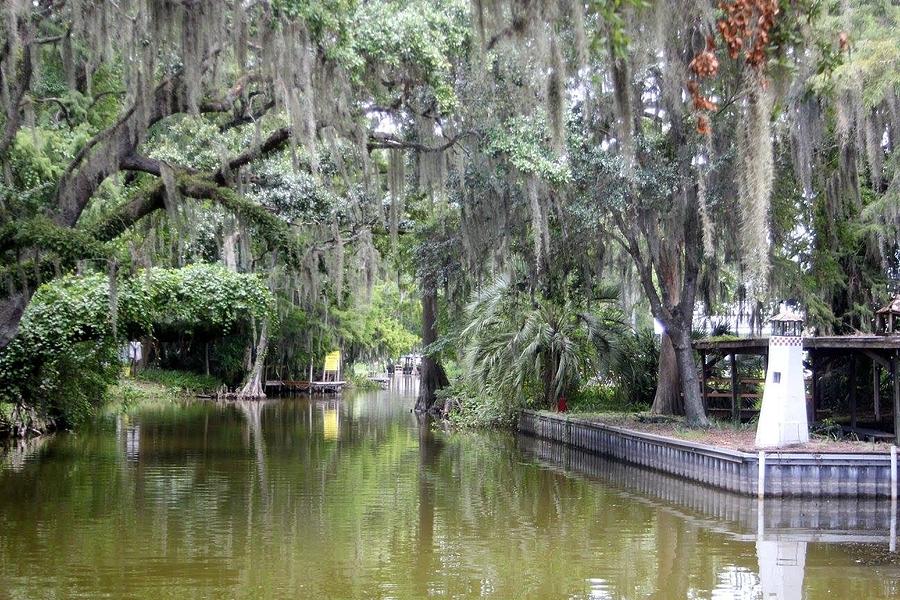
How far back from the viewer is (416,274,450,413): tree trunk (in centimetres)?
3128

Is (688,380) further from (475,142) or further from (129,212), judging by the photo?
(129,212)

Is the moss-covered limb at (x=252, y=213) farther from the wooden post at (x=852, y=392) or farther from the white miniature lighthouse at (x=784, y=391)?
the wooden post at (x=852, y=392)

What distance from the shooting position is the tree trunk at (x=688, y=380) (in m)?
18.7

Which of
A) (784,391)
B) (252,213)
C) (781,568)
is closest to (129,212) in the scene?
(252,213)

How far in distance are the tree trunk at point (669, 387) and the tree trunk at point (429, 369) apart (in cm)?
994

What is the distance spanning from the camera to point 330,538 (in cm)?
1062

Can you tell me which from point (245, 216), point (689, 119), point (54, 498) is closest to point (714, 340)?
point (689, 119)

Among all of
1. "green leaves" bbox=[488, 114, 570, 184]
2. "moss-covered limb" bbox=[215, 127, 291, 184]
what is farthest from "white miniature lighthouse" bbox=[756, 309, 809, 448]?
"moss-covered limb" bbox=[215, 127, 291, 184]

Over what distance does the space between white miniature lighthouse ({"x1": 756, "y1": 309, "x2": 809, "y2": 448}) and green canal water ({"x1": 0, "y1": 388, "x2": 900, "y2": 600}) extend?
4.22ft

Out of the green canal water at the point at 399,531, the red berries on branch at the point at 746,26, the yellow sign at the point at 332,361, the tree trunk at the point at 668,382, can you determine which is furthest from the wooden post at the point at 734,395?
the yellow sign at the point at 332,361

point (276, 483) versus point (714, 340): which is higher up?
point (714, 340)

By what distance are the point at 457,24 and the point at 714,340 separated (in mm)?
9312

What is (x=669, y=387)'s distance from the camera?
22.0 m

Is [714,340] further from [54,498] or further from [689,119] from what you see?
[54,498]
